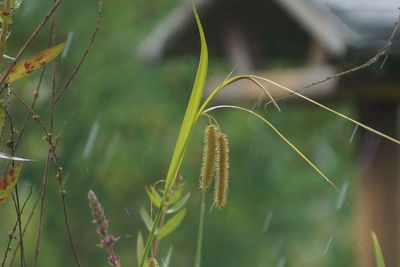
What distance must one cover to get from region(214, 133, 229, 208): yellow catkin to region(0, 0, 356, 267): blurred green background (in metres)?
10.8

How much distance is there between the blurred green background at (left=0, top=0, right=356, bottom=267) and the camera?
41.2 ft

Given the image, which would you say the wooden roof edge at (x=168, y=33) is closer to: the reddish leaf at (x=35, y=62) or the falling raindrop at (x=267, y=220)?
the falling raindrop at (x=267, y=220)

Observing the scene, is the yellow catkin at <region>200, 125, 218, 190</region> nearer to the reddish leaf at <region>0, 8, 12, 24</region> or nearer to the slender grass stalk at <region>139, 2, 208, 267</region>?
the slender grass stalk at <region>139, 2, 208, 267</region>

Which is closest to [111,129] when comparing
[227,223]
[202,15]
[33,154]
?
[33,154]

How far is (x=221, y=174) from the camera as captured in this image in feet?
4.09

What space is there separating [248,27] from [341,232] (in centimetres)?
611

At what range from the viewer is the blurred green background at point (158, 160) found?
12.5 metres

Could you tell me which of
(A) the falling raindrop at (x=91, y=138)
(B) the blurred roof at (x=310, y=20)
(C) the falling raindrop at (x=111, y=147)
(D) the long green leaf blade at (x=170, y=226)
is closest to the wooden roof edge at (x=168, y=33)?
(B) the blurred roof at (x=310, y=20)

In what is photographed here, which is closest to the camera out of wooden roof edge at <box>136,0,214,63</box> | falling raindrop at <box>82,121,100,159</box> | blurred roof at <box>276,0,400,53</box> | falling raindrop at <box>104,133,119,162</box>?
blurred roof at <box>276,0,400,53</box>

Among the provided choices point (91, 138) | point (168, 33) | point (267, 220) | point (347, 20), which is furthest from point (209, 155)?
point (267, 220)

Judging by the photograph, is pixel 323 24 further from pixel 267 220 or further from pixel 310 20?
pixel 267 220

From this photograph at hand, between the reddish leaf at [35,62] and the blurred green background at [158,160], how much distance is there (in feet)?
35.0

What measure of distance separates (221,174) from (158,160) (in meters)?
11.9

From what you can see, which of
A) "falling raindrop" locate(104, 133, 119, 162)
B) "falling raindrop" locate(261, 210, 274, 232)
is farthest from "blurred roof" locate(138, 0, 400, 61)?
"falling raindrop" locate(261, 210, 274, 232)
